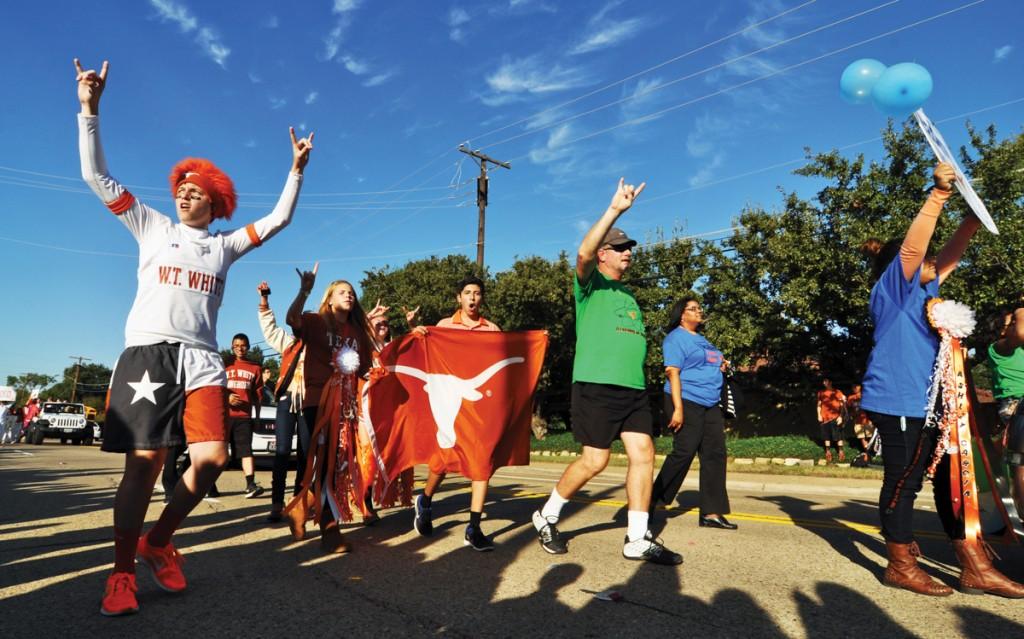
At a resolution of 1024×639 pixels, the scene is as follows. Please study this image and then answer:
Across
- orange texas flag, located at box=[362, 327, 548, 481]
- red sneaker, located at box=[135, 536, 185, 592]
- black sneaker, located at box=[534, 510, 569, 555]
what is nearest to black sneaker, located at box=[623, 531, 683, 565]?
black sneaker, located at box=[534, 510, 569, 555]

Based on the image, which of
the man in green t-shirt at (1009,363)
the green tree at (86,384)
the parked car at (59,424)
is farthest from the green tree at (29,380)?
the man in green t-shirt at (1009,363)

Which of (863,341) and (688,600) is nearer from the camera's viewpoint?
(688,600)

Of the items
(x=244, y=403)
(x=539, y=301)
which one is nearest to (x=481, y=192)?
(x=539, y=301)

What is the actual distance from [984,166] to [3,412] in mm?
34592

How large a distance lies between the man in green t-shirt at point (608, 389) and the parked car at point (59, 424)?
114 ft

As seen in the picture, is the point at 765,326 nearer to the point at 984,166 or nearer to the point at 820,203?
the point at 820,203

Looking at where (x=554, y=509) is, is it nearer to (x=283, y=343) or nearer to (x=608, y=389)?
(x=608, y=389)

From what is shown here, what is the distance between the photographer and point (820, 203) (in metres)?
19.7

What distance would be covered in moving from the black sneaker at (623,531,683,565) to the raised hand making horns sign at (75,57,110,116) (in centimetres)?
373

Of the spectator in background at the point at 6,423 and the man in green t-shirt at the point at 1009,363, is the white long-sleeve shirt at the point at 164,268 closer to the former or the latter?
the man in green t-shirt at the point at 1009,363

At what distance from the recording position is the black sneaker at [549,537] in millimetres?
4445

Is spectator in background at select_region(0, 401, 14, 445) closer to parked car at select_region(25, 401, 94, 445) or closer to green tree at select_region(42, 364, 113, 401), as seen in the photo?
parked car at select_region(25, 401, 94, 445)

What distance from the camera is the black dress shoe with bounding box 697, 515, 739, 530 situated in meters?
5.68

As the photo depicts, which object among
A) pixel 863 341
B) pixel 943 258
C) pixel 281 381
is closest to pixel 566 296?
pixel 863 341
